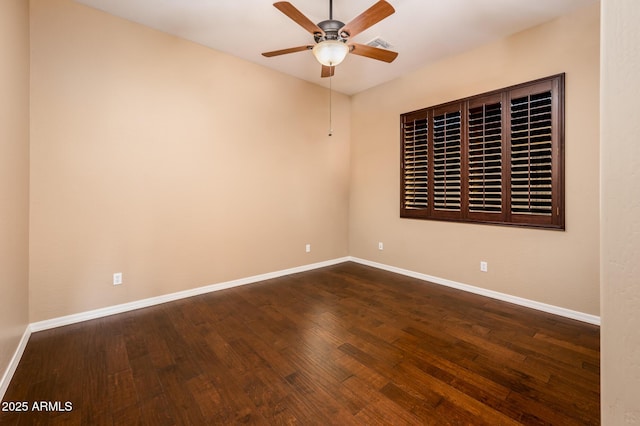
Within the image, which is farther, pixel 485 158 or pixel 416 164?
pixel 416 164

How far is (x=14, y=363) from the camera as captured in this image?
2.05 meters

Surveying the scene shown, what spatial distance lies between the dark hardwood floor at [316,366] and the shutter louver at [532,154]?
1198 mm

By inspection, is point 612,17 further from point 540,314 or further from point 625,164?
point 540,314

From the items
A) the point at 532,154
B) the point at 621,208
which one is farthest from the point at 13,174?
the point at 532,154

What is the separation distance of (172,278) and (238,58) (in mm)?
2975

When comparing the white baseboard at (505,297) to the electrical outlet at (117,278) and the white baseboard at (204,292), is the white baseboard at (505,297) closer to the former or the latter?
the white baseboard at (204,292)

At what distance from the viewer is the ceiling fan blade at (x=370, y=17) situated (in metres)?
2.04

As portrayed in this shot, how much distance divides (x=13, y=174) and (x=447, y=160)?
14.5ft

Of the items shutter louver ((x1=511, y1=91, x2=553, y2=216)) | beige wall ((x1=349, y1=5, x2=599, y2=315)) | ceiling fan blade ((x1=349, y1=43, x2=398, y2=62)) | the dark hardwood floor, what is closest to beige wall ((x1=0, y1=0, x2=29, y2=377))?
the dark hardwood floor

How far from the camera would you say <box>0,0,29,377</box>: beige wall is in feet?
6.17

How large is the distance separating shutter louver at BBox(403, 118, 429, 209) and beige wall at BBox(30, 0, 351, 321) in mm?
1593

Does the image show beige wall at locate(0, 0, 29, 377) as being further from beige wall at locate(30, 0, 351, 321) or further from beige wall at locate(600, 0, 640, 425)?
beige wall at locate(600, 0, 640, 425)

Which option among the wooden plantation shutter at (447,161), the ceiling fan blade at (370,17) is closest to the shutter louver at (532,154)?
the wooden plantation shutter at (447,161)

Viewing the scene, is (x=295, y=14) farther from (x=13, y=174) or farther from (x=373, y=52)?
(x=13, y=174)
